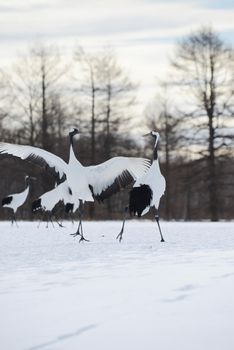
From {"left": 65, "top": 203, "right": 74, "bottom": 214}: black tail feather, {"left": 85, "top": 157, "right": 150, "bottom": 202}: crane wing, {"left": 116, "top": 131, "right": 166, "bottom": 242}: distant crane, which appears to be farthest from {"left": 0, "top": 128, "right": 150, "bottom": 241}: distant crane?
{"left": 65, "top": 203, "right": 74, "bottom": 214}: black tail feather

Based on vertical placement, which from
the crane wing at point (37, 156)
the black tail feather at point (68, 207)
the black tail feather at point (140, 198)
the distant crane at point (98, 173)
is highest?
the crane wing at point (37, 156)

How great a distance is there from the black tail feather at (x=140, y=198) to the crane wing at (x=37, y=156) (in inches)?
93.7

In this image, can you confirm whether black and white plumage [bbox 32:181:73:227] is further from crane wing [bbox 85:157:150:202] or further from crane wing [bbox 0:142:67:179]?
crane wing [bbox 85:157:150:202]

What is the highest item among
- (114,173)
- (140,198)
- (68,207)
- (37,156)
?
(37,156)

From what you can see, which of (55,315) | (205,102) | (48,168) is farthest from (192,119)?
(55,315)

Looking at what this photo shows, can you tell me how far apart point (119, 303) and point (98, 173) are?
1005cm

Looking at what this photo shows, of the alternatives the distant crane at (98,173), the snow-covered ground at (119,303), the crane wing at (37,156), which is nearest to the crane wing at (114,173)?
the distant crane at (98,173)

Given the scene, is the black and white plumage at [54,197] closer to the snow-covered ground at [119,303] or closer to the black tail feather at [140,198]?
the black tail feather at [140,198]

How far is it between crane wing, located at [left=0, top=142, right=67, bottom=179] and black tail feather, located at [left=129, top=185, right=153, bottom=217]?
2381 millimetres

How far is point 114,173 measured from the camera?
16500 millimetres

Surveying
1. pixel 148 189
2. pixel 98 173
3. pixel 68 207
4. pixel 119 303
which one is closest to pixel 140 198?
pixel 148 189

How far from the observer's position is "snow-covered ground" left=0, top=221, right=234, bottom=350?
5.44 m

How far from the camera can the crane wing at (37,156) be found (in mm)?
17156

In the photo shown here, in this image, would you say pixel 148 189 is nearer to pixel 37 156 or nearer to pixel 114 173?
pixel 114 173
